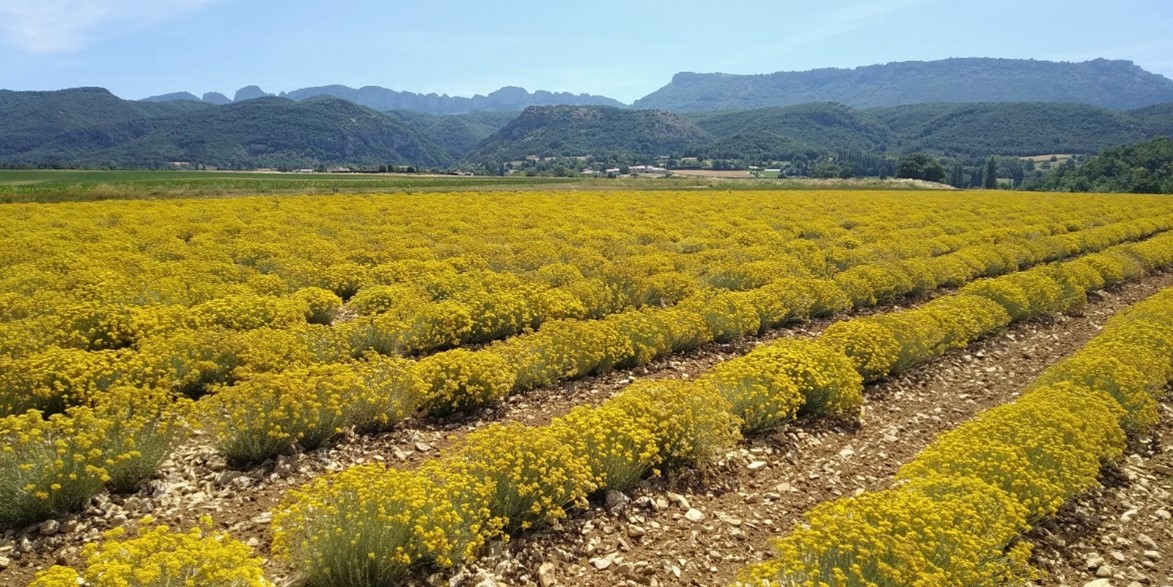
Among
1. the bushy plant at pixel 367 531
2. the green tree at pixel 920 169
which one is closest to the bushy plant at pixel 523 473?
the bushy plant at pixel 367 531

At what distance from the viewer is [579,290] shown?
14430 millimetres

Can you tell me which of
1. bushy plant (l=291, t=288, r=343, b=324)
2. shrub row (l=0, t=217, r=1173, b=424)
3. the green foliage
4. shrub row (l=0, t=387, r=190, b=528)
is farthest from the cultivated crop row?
the green foliage

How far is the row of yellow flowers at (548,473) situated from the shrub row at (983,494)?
0.07 metres

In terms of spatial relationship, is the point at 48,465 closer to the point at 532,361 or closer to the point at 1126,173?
the point at 532,361

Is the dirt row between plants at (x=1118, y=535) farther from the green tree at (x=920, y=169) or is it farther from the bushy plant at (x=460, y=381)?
the green tree at (x=920, y=169)

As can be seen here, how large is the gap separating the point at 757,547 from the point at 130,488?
21.0 feet

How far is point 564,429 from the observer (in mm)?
7277

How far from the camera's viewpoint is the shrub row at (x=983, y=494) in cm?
519

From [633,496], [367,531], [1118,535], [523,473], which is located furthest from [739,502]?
[367,531]

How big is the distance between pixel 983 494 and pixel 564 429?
4.13 meters

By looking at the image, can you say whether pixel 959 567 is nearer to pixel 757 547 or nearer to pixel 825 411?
pixel 757 547

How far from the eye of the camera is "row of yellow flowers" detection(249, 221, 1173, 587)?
17.6 feet

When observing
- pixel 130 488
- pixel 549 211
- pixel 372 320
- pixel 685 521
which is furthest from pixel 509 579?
pixel 549 211

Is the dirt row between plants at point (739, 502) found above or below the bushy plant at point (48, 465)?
below
